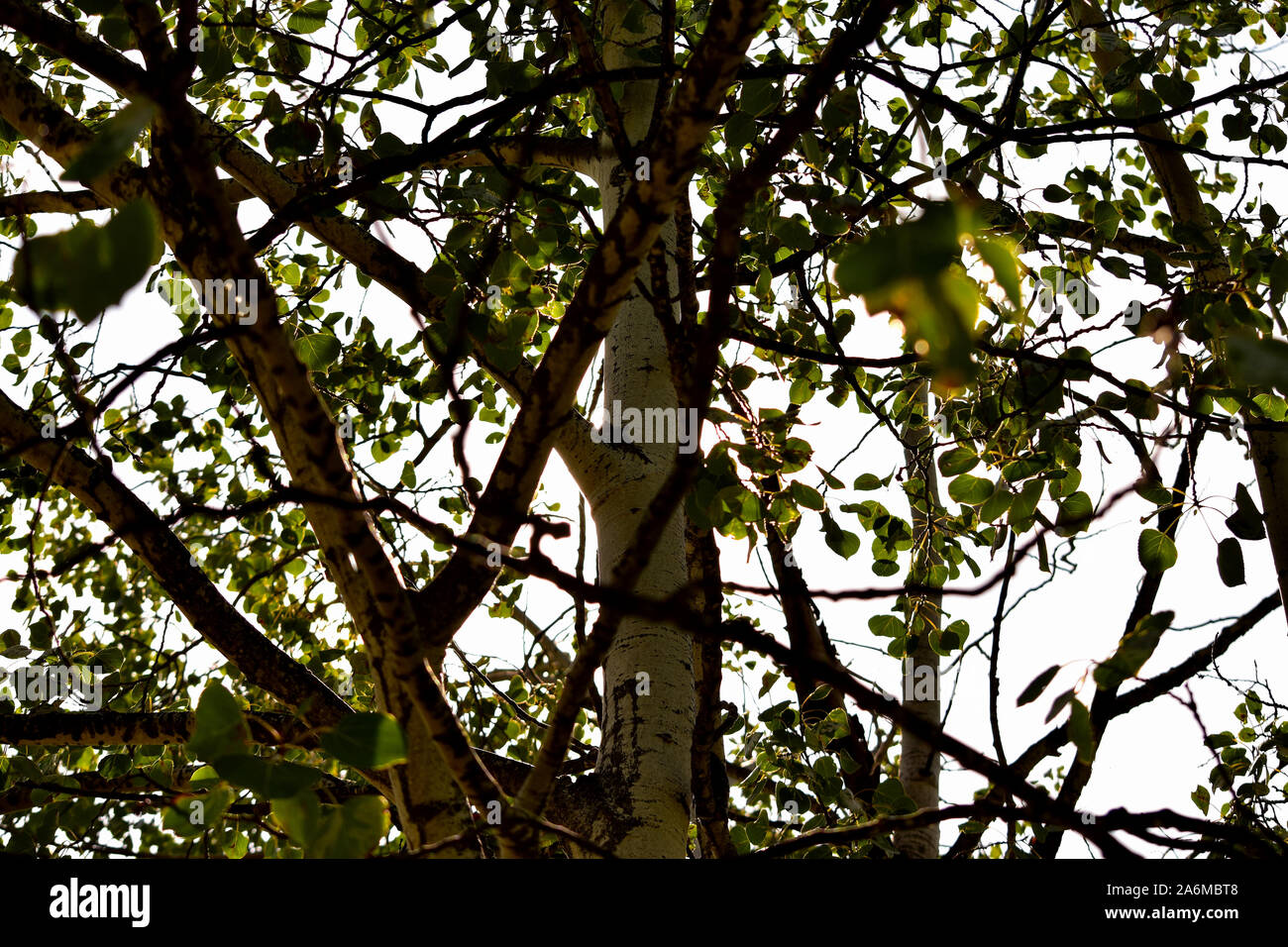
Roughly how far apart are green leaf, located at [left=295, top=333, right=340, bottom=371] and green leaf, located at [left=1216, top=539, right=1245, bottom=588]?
204 centimetres

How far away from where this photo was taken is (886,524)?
2.25m

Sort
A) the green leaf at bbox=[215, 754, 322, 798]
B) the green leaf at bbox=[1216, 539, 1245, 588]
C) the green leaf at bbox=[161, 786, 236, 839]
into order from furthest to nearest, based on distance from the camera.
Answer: the green leaf at bbox=[1216, 539, 1245, 588]
the green leaf at bbox=[161, 786, 236, 839]
the green leaf at bbox=[215, 754, 322, 798]

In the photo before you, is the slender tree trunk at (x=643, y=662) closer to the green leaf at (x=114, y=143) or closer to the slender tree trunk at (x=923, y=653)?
the slender tree trunk at (x=923, y=653)

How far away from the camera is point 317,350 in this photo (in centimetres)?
229

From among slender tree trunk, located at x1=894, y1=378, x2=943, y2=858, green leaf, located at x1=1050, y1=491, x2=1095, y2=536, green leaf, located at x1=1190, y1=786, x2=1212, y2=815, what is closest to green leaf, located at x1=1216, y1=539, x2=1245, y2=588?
green leaf, located at x1=1050, y1=491, x2=1095, y2=536

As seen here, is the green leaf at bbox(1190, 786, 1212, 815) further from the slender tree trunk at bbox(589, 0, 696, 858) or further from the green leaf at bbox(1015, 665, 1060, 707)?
the green leaf at bbox(1015, 665, 1060, 707)

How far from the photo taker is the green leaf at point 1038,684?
42.0 inches

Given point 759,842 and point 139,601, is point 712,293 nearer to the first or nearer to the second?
point 759,842

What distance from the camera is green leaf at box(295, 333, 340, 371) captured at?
2289mm

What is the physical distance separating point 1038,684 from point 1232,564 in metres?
1.03

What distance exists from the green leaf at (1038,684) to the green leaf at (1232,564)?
3.27 feet

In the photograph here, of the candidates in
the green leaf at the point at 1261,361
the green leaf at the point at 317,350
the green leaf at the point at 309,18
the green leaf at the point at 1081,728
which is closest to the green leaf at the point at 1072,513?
the green leaf at the point at 1081,728

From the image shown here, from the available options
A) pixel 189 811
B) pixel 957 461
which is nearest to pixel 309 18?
pixel 957 461

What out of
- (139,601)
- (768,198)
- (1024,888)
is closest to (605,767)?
(1024,888)
